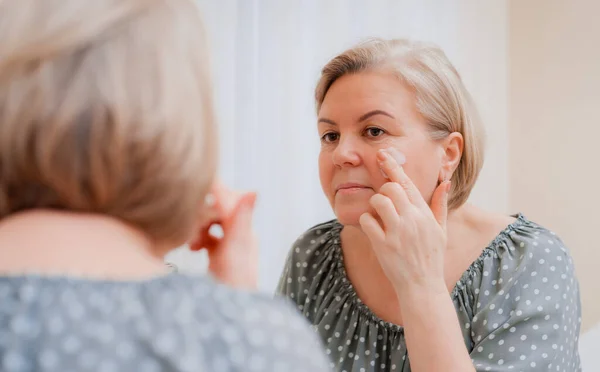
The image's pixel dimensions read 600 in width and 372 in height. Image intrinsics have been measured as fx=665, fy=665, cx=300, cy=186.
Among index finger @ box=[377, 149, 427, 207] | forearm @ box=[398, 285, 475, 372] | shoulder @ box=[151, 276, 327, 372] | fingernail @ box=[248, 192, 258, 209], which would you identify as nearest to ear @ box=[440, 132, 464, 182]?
index finger @ box=[377, 149, 427, 207]

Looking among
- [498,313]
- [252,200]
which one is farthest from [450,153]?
[252,200]

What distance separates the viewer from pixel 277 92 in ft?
6.66

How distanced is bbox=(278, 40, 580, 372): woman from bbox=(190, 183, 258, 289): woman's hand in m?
0.37

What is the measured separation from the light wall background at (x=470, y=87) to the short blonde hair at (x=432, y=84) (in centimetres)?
60

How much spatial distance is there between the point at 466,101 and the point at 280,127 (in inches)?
34.7

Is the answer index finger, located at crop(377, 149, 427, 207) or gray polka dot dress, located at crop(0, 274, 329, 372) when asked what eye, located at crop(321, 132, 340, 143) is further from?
gray polka dot dress, located at crop(0, 274, 329, 372)

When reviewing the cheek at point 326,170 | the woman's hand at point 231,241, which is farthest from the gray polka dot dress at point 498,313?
the woman's hand at point 231,241

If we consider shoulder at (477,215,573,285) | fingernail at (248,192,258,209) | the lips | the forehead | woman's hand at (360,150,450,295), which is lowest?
shoulder at (477,215,573,285)

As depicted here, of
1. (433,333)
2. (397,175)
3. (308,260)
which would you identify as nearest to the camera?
(433,333)

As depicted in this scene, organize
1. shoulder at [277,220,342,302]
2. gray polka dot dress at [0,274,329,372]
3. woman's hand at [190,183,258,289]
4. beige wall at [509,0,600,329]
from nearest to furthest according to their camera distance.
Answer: gray polka dot dress at [0,274,329,372], woman's hand at [190,183,258,289], shoulder at [277,220,342,302], beige wall at [509,0,600,329]

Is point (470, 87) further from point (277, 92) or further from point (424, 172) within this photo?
point (424, 172)

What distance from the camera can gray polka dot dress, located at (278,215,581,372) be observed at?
1080 mm

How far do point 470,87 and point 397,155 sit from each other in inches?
63.9

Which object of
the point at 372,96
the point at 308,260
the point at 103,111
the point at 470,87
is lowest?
the point at 308,260
